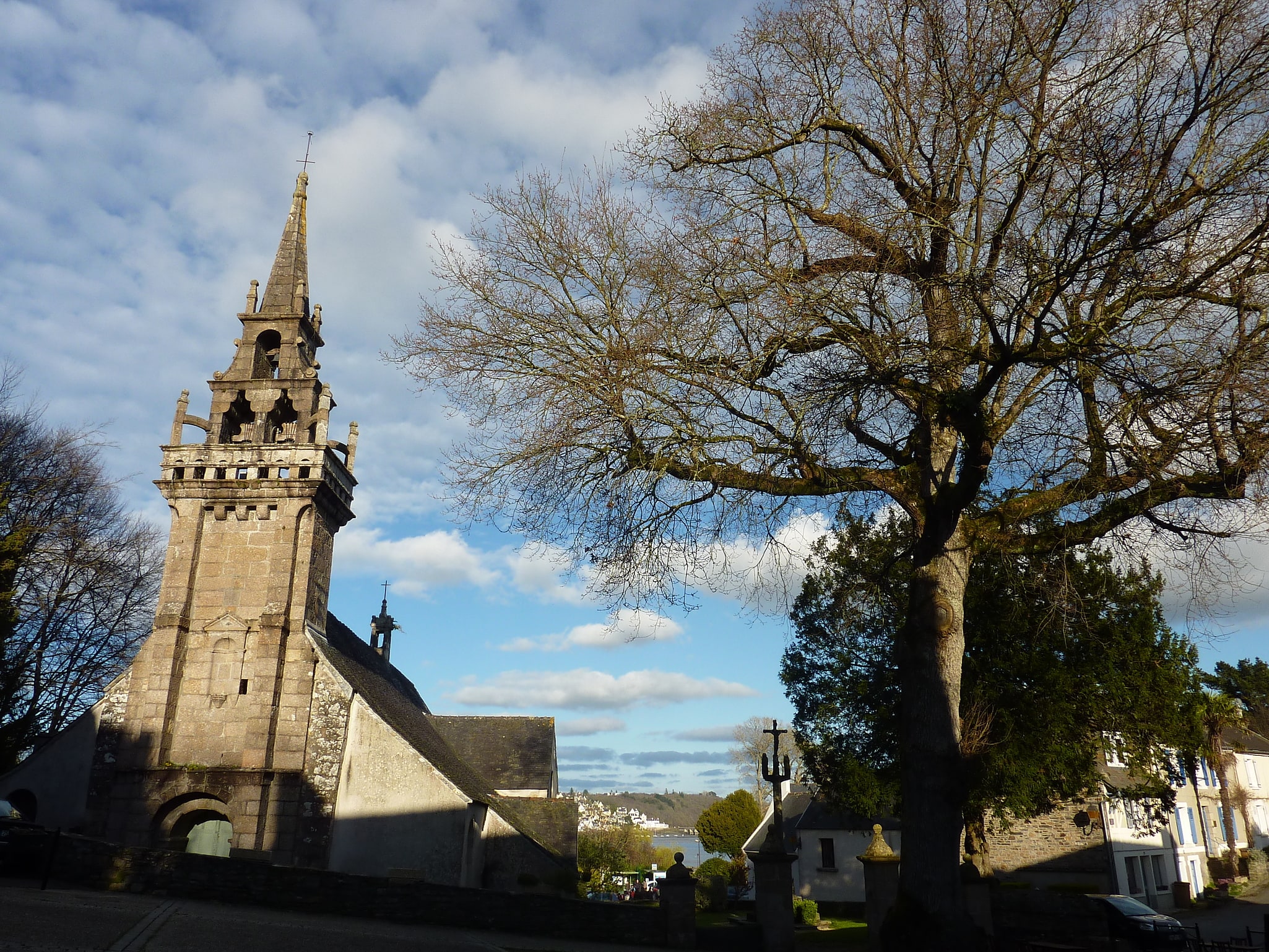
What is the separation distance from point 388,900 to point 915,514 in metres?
11.3

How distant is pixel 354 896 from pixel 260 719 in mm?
6015

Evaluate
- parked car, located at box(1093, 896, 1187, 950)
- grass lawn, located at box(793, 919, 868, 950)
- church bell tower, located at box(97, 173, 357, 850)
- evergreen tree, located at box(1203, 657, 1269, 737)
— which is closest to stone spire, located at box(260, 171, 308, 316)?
church bell tower, located at box(97, 173, 357, 850)

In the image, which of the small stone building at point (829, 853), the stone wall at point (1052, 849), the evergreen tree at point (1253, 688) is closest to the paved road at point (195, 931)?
the stone wall at point (1052, 849)

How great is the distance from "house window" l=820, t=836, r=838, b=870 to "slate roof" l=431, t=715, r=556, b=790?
37.5 ft

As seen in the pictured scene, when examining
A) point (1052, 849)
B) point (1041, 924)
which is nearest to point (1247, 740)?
point (1052, 849)

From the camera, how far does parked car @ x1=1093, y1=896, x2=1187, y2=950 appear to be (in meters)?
17.1

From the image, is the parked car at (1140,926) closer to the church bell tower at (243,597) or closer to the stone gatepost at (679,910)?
the stone gatepost at (679,910)

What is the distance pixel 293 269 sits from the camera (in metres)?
25.8

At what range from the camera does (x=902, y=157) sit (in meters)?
11.3

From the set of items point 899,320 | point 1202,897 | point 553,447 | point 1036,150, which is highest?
point 1036,150

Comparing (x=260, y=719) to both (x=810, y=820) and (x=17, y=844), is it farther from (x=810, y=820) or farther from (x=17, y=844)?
(x=810, y=820)

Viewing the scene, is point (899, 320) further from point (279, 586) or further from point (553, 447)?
point (279, 586)

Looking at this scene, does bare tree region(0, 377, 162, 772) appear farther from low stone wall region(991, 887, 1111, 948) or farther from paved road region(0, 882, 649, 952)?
low stone wall region(991, 887, 1111, 948)

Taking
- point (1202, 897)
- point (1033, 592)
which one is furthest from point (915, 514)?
point (1202, 897)
